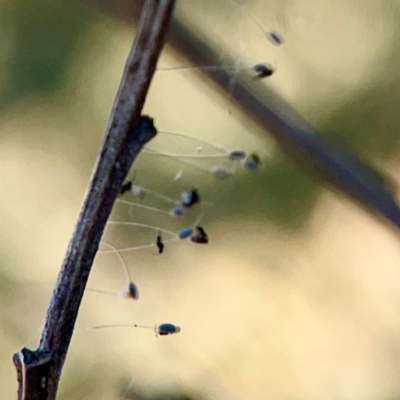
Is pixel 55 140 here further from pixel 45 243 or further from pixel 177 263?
pixel 177 263

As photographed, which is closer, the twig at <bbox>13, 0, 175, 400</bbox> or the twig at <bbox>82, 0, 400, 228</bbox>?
the twig at <bbox>13, 0, 175, 400</bbox>

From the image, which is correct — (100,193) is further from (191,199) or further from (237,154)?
(237,154)

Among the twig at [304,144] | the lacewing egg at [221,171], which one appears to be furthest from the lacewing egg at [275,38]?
the lacewing egg at [221,171]

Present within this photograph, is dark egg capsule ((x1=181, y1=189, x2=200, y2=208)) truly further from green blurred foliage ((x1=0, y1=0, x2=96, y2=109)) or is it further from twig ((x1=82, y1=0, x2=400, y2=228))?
green blurred foliage ((x1=0, y1=0, x2=96, y2=109))

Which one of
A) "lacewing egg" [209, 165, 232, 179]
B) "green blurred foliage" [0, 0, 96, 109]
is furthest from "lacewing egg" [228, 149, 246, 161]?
"green blurred foliage" [0, 0, 96, 109]

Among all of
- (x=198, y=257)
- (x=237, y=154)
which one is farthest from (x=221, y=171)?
(x=198, y=257)

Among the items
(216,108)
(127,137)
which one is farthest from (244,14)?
(127,137)
